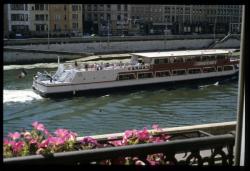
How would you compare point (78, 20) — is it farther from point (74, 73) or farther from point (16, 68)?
point (74, 73)

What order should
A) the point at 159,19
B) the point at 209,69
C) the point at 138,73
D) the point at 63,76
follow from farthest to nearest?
the point at 159,19 < the point at 209,69 < the point at 138,73 < the point at 63,76

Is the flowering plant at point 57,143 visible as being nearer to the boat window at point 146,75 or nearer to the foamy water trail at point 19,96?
the foamy water trail at point 19,96

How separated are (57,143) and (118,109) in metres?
13.1

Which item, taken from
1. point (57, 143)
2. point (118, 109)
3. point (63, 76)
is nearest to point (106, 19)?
point (63, 76)

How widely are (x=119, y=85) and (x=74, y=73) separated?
1.77 metres

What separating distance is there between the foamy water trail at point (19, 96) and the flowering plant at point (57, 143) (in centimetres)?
1384

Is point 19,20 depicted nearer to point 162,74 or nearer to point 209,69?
point 209,69

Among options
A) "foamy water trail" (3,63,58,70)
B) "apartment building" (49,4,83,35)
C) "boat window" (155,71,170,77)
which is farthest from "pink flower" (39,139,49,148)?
"apartment building" (49,4,83,35)

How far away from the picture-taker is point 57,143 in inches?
65.0

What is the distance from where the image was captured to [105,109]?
14.5 m

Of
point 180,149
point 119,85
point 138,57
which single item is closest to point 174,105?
point 119,85

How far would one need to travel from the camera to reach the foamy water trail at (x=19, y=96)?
51.2 feet

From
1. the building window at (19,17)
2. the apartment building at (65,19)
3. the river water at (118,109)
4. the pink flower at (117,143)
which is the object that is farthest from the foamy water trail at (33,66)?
the pink flower at (117,143)

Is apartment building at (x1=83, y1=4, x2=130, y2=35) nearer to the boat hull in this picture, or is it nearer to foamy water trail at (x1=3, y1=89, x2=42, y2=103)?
the boat hull
